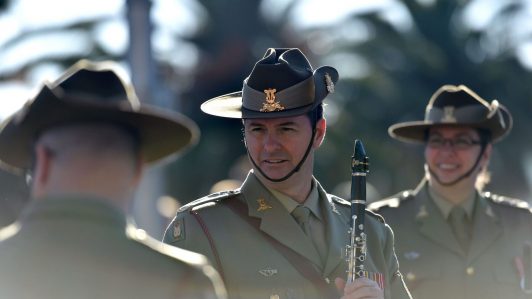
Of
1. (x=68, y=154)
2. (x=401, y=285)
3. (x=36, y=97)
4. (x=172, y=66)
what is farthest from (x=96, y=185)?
(x=172, y=66)

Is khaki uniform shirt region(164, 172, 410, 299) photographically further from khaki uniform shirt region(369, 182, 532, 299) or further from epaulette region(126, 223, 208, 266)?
khaki uniform shirt region(369, 182, 532, 299)

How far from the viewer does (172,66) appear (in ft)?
71.9

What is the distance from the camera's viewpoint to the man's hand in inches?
233

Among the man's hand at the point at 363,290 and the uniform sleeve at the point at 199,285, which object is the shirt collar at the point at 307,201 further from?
the uniform sleeve at the point at 199,285

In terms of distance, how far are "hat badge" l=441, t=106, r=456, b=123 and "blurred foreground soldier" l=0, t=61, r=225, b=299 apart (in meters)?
5.40

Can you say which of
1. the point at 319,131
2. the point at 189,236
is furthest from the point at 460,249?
the point at 189,236

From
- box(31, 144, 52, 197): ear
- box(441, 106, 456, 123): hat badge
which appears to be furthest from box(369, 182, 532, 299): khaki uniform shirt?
box(31, 144, 52, 197): ear

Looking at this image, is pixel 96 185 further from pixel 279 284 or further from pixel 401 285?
pixel 401 285

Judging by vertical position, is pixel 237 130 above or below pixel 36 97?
above

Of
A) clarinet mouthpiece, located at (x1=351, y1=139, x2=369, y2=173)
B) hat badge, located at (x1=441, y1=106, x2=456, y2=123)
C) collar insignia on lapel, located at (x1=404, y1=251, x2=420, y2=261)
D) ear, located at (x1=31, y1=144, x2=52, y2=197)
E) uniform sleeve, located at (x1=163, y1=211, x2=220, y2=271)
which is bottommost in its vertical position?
ear, located at (x1=31, y1=144, x2=52, y2=197)

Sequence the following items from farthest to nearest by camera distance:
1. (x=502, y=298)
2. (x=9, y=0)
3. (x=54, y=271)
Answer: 1. (x=9, y=0)
2. (x=502, y=298)
3. (x=54, y=271)

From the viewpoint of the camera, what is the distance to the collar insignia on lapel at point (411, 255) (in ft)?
29.2

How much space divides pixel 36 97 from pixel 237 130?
62.7 ft

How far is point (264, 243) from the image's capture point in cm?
630
